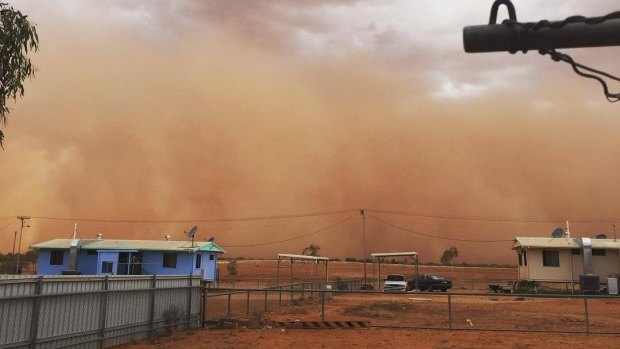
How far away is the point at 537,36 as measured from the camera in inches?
→ 130

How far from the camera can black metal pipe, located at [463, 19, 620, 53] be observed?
3.17 meters

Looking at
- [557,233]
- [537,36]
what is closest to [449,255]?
[557,233]

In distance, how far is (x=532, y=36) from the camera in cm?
330

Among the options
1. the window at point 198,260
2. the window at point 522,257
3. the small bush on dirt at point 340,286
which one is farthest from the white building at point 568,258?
the window at point 198,260

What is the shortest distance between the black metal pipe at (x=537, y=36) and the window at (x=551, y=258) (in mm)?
46491

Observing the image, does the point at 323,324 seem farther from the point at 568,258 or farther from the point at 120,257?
the point at 568,258

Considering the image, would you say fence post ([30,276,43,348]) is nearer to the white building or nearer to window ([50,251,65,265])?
window ([50,251,65,265])

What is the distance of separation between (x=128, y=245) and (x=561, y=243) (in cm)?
3916

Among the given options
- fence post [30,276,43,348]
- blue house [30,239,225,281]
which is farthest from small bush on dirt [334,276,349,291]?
fence post [30,276,43,348]

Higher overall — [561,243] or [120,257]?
[561,243]

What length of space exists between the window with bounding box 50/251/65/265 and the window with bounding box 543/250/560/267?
43.9 m

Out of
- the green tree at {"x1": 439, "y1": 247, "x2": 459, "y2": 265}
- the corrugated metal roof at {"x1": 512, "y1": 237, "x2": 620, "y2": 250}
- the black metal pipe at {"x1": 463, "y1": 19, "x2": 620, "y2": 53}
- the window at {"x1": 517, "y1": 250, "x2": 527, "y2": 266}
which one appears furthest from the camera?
the green tree at {"x1": 439, "y1": 247, "x2": 459, "y2": 265}

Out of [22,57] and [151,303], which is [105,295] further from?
[22,57]

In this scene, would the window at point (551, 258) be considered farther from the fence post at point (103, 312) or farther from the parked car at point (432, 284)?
the fence post at point (103, 312)
